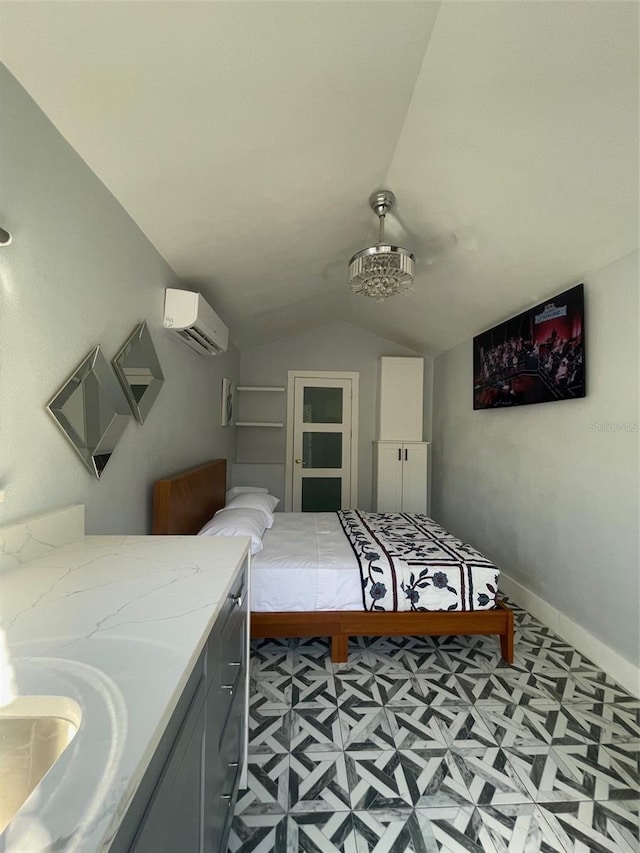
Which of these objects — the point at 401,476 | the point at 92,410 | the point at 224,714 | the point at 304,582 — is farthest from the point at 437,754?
the point at 401,476

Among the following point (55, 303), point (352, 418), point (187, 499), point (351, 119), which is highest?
point (351, 119)

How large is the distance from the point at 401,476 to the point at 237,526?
2627 mm

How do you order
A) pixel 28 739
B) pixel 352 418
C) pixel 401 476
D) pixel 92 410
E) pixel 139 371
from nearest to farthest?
1. pixel 28 739
2. pixel 92 410
3. pixel 139 371
4. pixel 401 476
5. pixel 352 418

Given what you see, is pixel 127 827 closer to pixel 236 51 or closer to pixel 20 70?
pixel 20 70

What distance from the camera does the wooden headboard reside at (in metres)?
1.88

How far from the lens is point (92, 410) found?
1.35m

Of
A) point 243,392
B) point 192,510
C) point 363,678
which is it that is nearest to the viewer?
point 363,678

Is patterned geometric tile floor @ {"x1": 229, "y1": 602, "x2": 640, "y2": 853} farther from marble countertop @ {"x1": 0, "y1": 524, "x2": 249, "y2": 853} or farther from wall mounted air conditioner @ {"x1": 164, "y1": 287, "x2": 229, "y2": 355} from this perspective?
wall mounted air conditioner @ {"x1": 164, "y1": 287, "x2": 229, "y2": 355}

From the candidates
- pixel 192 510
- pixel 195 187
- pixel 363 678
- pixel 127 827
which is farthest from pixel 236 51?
pixel 363 678

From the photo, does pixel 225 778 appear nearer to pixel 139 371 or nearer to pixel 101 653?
pixel 101 653

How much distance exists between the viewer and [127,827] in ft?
1.41

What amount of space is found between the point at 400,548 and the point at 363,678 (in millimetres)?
732

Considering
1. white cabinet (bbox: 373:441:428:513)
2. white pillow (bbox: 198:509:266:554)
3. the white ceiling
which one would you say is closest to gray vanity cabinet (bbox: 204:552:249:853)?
white pillow (bbox: 198:509:266:554)

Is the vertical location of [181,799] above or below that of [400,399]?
below
